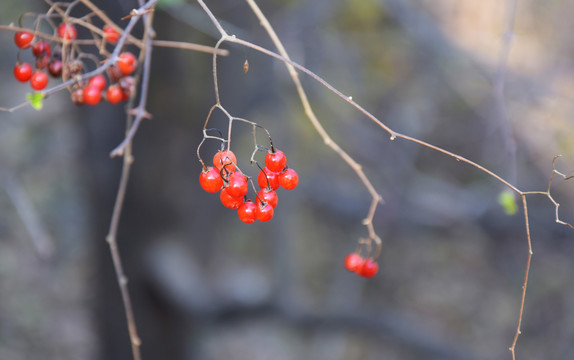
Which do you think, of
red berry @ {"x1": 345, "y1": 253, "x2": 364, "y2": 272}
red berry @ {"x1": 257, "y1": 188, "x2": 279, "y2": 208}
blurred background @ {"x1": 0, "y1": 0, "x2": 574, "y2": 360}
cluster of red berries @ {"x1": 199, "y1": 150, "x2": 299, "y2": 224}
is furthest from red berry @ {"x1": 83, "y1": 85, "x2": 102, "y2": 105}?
red berry @ {"x1": 345, "y1": 253, "x2": 364, "y2": 272}

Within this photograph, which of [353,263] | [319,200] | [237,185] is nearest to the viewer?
[237,185]

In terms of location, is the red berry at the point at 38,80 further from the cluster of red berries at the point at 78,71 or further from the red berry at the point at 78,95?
the red berry at the point at 78,95

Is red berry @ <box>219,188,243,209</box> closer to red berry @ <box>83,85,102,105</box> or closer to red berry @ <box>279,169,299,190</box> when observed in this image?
red berry @ <box>279,169,299,190</box>

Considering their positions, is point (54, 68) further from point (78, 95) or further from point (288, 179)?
point (288, 179)

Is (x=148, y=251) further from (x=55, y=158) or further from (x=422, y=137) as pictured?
(x=55, y=158)

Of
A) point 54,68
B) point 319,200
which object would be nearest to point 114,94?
point 54,68

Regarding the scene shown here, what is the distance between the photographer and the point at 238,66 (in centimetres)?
266

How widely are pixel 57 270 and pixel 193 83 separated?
10.7 ft

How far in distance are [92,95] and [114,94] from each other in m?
0.06

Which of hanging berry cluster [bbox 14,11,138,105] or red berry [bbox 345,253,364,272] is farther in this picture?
red berry [bbox 345,253,364,272]

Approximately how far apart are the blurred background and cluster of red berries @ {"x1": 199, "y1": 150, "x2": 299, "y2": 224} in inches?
32.9

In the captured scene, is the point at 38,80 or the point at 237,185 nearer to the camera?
the point at 237,185

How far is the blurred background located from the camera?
2.70 metres

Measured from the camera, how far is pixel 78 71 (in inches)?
53.2
